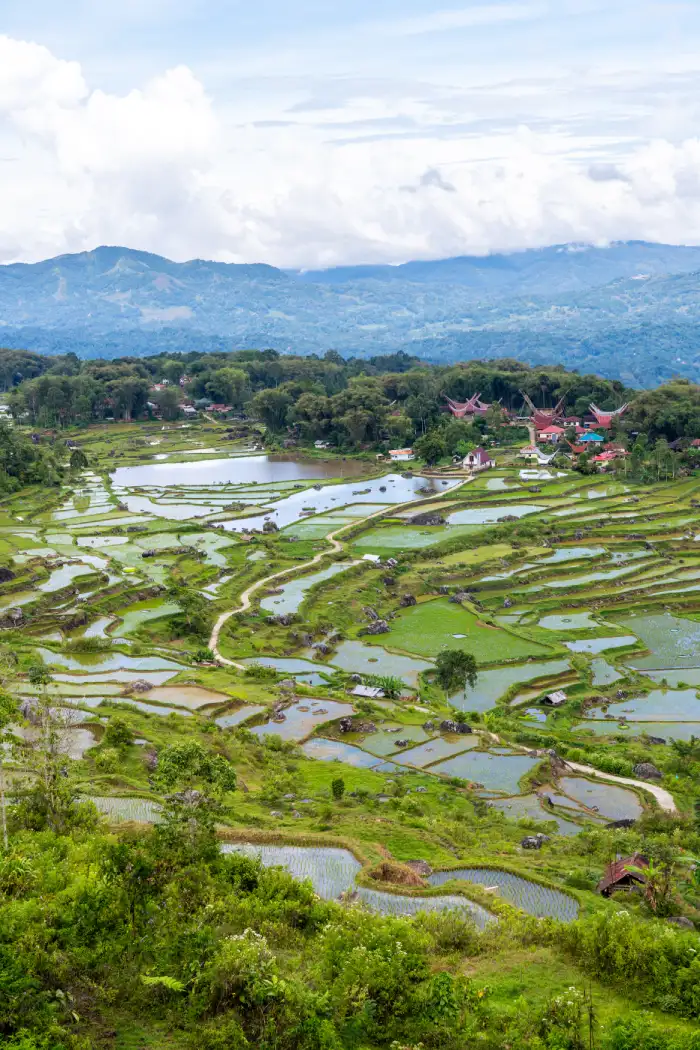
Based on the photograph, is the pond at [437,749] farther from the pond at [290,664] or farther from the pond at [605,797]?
the pond at [290,664]

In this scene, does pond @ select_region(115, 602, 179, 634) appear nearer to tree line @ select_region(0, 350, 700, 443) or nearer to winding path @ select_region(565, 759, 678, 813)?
winding path @ select_region(565, 759, 678, 813)

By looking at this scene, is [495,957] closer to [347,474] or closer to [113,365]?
[347,474]

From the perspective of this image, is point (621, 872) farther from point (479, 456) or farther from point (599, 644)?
point (479, 456)

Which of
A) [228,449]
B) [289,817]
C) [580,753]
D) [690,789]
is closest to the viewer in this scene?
[289,817]

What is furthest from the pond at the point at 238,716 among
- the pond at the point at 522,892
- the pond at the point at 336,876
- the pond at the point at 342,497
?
the pond at the point at 342,497

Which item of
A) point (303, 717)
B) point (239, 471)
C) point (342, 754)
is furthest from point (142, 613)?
point (239, 471)

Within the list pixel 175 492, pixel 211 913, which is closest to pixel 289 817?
pixel 211 913
